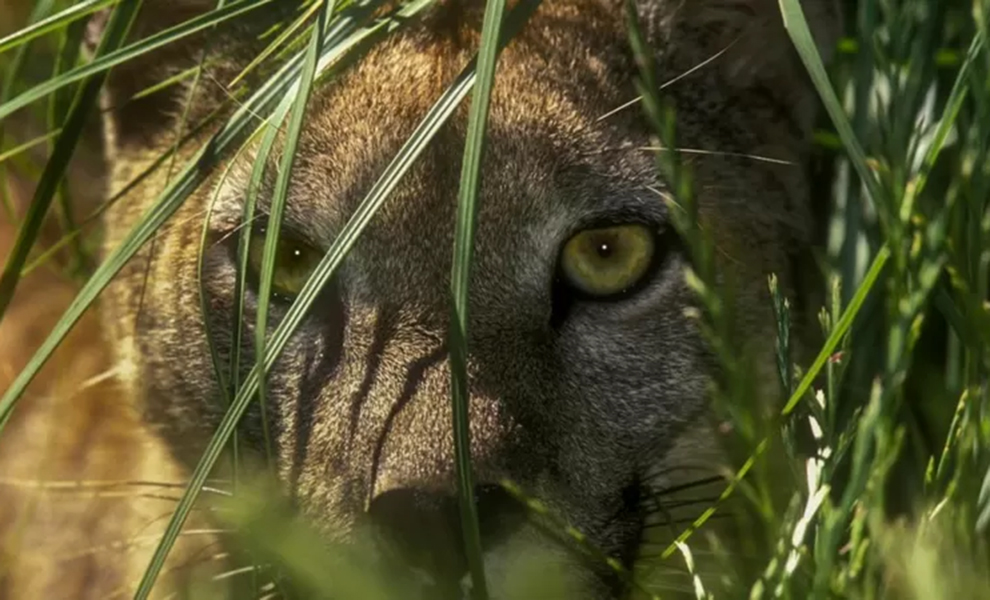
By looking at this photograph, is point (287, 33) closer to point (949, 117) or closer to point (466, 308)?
point (466, 308)

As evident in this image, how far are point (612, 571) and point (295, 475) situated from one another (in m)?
0.43

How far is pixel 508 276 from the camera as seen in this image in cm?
193

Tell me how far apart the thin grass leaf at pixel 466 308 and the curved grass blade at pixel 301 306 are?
10cm

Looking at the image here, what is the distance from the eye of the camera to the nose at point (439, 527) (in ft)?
5.68

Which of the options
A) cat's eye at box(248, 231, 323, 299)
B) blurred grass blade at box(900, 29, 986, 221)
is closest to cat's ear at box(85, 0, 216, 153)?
cat's eye at box(248, 231, 323, 299)

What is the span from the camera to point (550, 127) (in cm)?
200

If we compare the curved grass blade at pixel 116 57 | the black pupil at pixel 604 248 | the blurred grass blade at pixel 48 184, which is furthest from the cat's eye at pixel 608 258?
the blurred grass blade at pixel 48 184

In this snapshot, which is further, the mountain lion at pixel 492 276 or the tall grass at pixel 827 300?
the mountain lion at pixel 492 276

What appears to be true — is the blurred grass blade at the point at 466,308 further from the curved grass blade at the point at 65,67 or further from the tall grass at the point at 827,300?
the curved grass blade at the point at 65,67

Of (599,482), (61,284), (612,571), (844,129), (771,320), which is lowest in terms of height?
(612,571)

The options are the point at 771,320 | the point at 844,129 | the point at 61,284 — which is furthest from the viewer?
the point at 61,284

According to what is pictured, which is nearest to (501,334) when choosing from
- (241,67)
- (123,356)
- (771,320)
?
(771,320)

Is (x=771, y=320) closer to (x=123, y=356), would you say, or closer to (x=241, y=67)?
(x=241, y=67)

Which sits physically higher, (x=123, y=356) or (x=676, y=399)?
(x=123, y=356)
